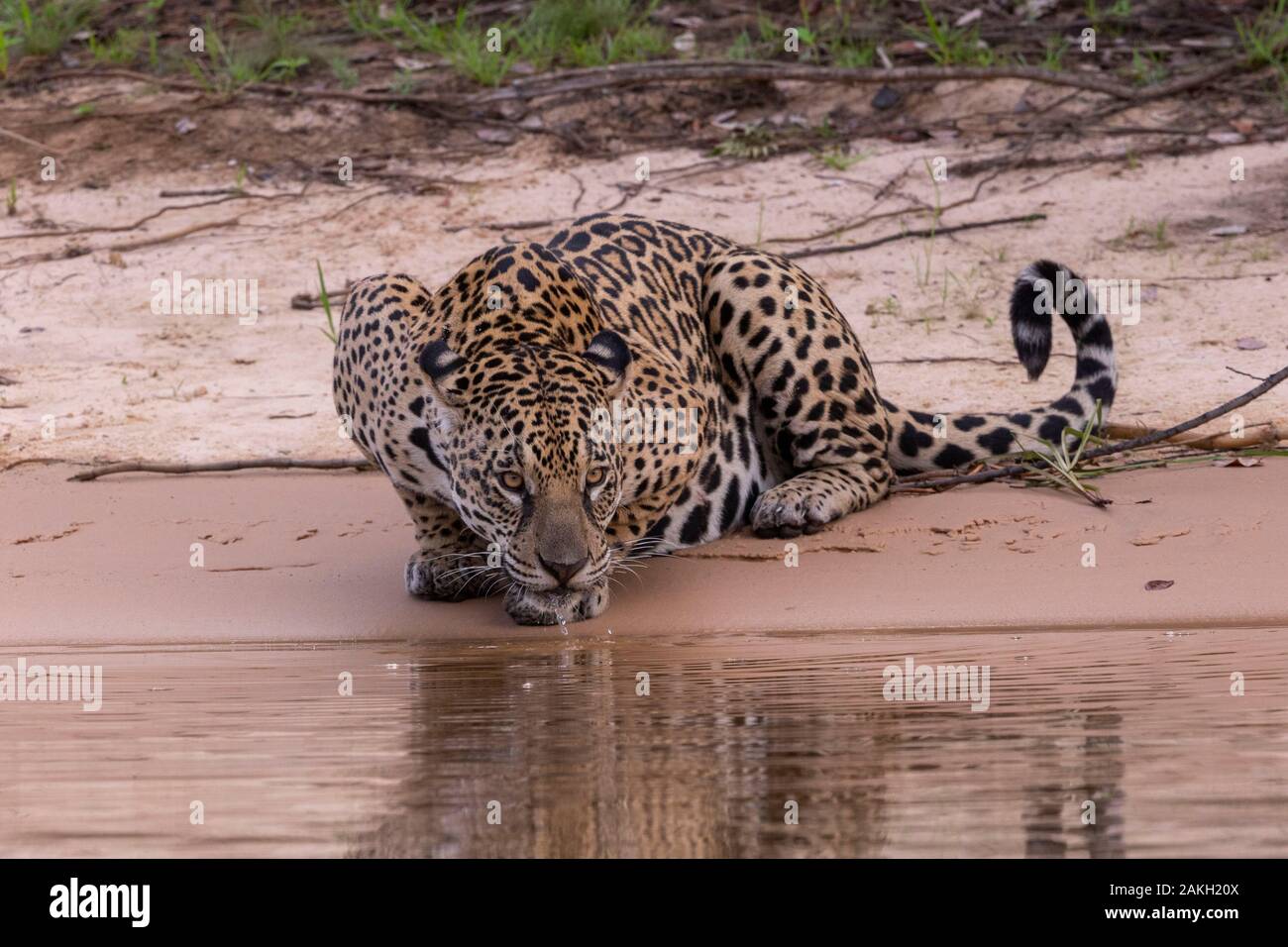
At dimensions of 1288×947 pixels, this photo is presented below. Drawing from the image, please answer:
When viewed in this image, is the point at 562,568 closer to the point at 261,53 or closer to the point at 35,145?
the point at 35,145

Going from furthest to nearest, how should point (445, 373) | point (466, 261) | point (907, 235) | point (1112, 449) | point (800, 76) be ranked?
1. point (800, 76)
2. point (466, 261)
3. point (907, 235)
4. point (1112, 449)
5. point (445, 373)

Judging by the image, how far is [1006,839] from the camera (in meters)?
3.52

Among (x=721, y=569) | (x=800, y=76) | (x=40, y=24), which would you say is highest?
(x=40, y=24)

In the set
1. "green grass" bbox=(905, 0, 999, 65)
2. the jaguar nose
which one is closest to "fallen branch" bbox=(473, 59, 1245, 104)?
"green grass" bbox=(905, 0, 999, 65)

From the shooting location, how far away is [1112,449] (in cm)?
710

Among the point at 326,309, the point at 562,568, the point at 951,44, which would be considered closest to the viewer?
the point at 562,568

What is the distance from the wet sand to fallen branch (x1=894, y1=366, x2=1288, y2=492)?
6 centimetres

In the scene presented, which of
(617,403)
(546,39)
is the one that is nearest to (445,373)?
(617,403)

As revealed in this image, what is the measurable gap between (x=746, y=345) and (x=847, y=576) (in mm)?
1105

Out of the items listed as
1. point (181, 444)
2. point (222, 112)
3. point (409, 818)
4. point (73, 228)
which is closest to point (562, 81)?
point (222, 112)

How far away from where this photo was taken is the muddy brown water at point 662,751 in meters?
3.62

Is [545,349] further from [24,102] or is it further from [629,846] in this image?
[24,102]

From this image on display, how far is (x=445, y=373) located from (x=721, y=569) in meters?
1.28

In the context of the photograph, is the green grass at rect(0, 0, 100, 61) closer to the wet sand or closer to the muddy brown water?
the wet sand
